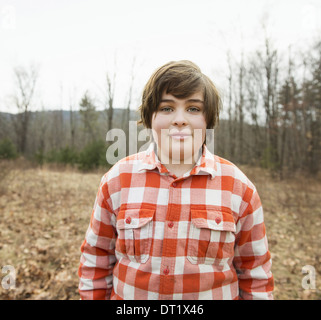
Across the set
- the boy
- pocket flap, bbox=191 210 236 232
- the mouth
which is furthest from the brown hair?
pocket flap, bbox=191 210 236 232

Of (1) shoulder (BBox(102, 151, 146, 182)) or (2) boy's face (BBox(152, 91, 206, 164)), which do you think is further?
(1) shoulder (BBox(102, 151, 146, 182))

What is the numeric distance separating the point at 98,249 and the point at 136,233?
27cm

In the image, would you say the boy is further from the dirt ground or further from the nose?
the dirt ground

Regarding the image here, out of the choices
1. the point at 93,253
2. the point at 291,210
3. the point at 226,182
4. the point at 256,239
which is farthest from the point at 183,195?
the point at 291,210

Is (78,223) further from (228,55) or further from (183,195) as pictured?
(228,55)

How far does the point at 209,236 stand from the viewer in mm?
1159

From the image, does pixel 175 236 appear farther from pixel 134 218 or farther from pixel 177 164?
pixel 177 164

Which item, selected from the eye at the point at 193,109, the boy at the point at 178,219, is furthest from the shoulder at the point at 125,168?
the eye at the point at 193,109

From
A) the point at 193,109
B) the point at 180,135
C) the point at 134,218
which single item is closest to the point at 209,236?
the point at 134,218

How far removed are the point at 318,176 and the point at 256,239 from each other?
13194 millimetres

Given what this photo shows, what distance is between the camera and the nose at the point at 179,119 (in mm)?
1123

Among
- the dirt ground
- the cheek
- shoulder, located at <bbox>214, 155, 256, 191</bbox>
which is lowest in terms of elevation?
the dirt ground

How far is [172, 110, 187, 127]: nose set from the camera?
1123 mm

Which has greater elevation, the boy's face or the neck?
the boy's face
